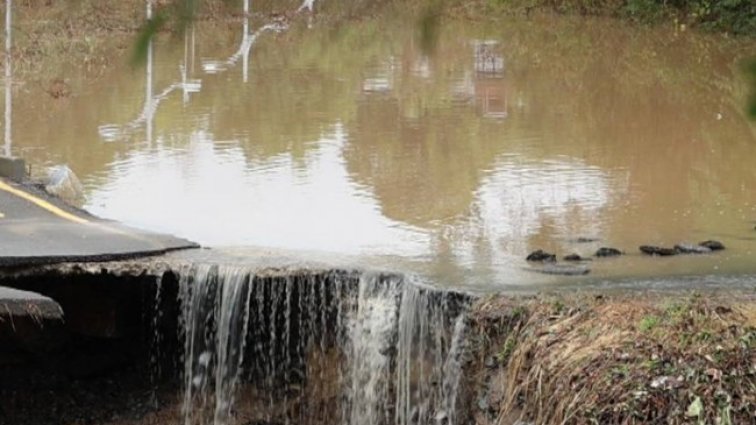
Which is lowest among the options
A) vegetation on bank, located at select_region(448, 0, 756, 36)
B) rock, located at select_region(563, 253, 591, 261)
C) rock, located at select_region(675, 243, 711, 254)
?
rock, located at select_region(563, 253, 591, 261)

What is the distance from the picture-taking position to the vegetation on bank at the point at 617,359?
649 centimetres

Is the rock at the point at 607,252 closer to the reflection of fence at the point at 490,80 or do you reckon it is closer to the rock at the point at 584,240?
the rock at the point at 584,240

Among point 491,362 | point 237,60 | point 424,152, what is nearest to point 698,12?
point 237,60

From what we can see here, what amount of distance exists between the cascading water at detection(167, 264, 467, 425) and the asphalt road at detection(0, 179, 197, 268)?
0.51 m

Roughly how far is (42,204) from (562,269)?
12.5 ft

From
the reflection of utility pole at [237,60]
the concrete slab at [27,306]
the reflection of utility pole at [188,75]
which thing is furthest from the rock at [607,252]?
the reflection of utility pole at [237,60]

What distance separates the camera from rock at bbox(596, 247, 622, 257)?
898cm

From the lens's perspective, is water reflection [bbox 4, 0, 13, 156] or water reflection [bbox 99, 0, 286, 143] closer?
water reflection [bbox 4, 0, 13, 156]

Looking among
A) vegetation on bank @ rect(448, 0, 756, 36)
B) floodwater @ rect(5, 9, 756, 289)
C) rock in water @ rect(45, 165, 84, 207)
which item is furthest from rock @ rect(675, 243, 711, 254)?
vegetation on bank @ rect(448, 0, 756, 36)

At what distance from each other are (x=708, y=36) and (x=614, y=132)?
411 inches

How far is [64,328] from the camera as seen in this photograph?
8.94 m

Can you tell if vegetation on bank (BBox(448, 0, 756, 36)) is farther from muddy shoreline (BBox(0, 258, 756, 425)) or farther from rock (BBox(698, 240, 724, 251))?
muddy shoreline (BBox(0, 258, 756, 425))

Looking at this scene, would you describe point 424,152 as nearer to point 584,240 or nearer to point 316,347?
point 584,240

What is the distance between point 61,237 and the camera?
8.57m
